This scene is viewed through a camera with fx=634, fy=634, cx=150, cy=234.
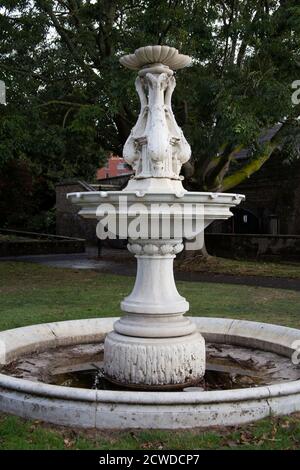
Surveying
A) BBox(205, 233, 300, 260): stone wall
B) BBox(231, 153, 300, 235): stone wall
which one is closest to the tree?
BBox(205, 233, 300, 260): stone wall

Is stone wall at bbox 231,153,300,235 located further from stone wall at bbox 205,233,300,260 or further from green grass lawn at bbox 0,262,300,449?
green grass lawn at bbox 0,262,300,449

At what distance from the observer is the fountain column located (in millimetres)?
5496

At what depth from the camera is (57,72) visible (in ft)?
54.3

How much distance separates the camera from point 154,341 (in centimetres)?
552

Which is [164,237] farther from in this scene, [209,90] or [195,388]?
[209,90]

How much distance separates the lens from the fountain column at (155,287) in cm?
550

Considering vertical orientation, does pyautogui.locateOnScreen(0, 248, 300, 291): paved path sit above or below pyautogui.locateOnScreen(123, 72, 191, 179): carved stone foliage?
below

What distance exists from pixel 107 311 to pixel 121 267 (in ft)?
26.9

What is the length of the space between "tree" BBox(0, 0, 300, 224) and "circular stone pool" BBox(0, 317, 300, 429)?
7.29 metres

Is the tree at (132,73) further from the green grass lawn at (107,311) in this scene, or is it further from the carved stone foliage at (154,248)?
the carved stone foliage at (154,248)

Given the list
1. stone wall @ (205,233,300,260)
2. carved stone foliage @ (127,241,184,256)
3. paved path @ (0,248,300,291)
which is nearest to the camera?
carved stone foliage @ (127,241,184,256)

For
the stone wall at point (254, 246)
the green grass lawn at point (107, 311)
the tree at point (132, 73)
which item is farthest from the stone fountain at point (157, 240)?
the stone wall at point (254, 246)

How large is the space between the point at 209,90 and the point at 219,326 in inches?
339

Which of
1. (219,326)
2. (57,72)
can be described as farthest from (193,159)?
(219,326)
